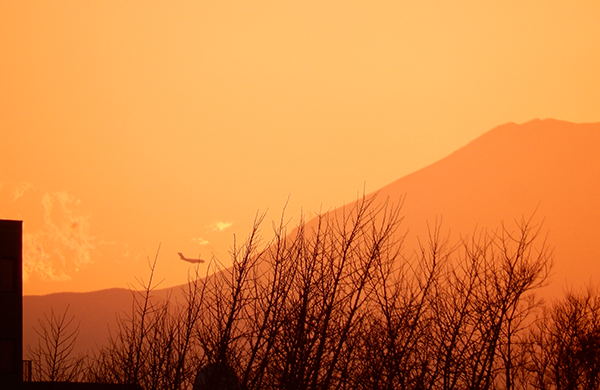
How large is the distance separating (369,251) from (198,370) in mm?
3997

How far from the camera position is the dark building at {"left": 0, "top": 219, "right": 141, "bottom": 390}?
27.0 meters

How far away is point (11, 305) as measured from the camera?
27344 millimetres

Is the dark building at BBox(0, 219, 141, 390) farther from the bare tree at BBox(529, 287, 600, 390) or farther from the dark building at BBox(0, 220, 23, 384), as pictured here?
the bare tree at BBox(529, 287, 600, 390)

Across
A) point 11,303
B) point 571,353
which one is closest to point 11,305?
point 11,303

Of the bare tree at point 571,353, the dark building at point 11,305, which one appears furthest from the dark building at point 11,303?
the bare tree at point 571,353

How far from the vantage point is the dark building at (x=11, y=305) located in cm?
2702

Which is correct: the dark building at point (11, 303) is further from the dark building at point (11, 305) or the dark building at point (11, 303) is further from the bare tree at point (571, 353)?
the bare tree at point (571, 353)

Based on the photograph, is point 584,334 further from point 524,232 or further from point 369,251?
point 369,251

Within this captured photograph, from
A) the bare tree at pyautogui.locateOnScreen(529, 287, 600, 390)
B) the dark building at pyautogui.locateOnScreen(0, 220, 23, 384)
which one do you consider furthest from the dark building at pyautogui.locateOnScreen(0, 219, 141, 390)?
the bare tree at pyautogui.locateOnScreen(529, 287, 600, 390)

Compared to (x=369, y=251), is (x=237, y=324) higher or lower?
lower

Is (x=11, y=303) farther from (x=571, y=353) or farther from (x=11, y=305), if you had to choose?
(x=571, y=353)

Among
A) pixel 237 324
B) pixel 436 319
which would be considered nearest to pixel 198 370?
pixel 237 324

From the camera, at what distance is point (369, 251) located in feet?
41.2

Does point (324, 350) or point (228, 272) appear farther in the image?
point (228, 272)
